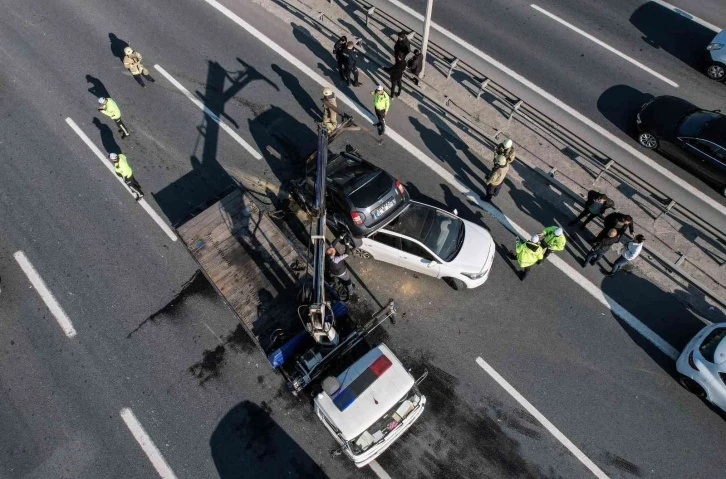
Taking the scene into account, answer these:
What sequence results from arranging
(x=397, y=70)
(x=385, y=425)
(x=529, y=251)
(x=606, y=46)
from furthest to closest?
(x=606, y=46) < (x=397, y=70) < (x=529, y=251) < (x=385, y=425)

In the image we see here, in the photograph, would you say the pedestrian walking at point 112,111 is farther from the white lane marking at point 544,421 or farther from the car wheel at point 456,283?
the white lane marking at point 544,421

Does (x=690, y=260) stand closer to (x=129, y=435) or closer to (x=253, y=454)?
(x=253, y=454)

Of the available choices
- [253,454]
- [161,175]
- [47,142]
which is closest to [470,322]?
[253,454]

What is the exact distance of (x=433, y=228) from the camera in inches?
461

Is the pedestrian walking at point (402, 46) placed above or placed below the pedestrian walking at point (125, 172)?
above

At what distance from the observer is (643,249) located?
12.4 metres

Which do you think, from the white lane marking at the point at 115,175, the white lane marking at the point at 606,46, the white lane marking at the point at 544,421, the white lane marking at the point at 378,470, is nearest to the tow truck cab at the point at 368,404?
the white lane marking at the point at 378,470

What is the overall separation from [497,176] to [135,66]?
1216cm

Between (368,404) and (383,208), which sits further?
(383,208)

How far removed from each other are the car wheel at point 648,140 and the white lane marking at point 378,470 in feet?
41.1

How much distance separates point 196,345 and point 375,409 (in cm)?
524

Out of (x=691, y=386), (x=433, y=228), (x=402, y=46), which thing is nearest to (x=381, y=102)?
(x=402, y=46)

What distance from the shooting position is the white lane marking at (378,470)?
10.3 meters

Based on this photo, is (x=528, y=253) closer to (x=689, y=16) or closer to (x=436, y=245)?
(x=436, y=245)
